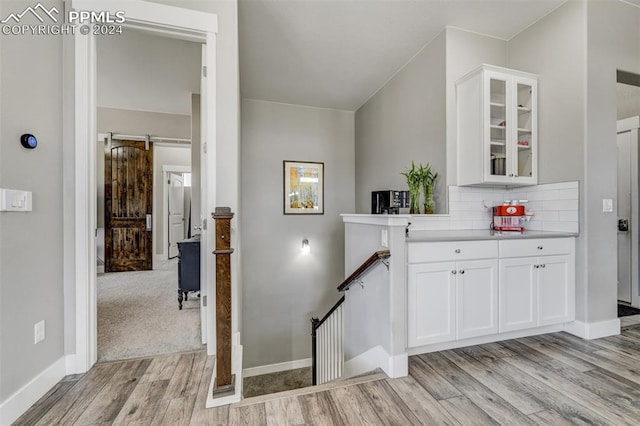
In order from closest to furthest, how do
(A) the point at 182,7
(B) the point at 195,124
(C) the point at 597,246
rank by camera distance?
(A) the point at 182,7
(C) the point at 597,246
(B) the point at 195,124

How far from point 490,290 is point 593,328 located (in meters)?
1.07

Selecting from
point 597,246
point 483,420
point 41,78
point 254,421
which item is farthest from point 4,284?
point 597,246

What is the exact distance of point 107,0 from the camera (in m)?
2.00

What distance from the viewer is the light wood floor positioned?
1.56 metres

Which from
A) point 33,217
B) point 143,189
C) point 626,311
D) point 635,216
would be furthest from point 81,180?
point 635,216

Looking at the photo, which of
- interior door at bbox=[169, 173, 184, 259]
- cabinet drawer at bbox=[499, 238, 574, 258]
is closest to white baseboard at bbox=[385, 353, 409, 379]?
cabinet drawer at bbox=[499, 238, 574, 258]

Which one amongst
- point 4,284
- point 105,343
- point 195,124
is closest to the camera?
point 4,284

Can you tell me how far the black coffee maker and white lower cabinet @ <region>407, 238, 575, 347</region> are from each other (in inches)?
41.4

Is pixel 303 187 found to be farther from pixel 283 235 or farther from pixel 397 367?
pixel 397 367

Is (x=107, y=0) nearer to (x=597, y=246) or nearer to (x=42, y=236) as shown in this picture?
(x=42, y=236)

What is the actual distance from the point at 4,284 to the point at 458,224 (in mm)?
3432

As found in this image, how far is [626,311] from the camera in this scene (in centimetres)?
328

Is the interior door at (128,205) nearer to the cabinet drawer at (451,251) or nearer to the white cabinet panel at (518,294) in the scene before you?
the cabinet drawer at (451,251)

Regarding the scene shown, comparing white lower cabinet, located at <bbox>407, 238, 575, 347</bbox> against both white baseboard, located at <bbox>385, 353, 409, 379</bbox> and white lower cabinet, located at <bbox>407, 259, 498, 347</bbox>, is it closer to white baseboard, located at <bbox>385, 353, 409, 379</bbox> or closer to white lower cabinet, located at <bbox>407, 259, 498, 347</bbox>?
white lower cabinet, located at <bbox>407, 259, 498, 347</bbox>
